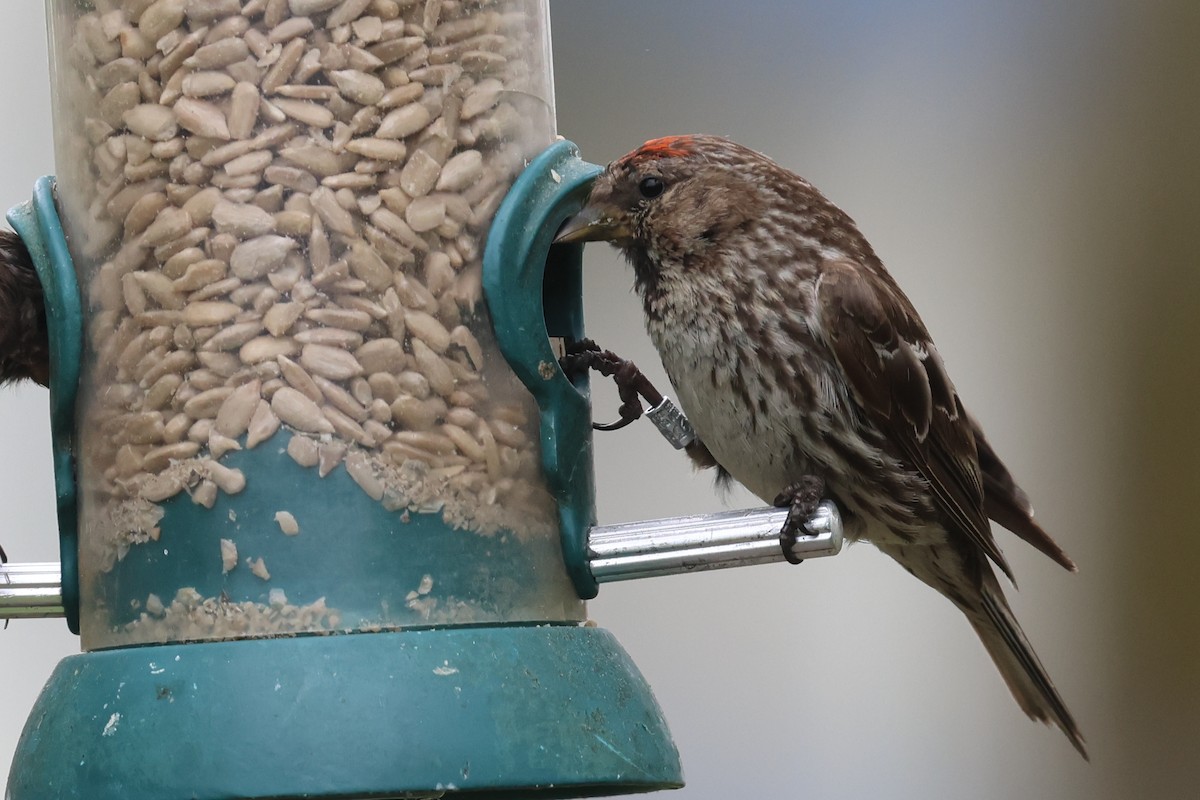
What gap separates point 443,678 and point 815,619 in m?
4.46

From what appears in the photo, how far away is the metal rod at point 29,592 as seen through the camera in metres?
3.78

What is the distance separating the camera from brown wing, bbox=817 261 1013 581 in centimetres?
437

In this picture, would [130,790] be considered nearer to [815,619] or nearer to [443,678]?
[443,678]

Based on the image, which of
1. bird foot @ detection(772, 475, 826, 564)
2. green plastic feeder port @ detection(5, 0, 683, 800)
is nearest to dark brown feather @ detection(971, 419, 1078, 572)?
bird foot @ detection(772, 475, 826, 564)

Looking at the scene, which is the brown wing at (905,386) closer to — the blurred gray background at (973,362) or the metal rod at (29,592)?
the metal rod at (29,592)

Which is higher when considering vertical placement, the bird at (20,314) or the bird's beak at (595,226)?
the bird's beak at (595,226)

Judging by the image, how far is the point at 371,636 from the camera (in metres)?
3.34

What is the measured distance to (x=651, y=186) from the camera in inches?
171

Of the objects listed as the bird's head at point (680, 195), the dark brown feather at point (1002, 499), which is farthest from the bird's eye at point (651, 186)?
the dark brown feather at point (1002, 499)

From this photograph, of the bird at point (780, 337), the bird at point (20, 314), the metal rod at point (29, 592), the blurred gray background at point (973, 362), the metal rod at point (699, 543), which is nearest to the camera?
the metal rod at point (699, 543)

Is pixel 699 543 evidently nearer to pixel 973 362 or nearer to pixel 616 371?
pixel 616 371

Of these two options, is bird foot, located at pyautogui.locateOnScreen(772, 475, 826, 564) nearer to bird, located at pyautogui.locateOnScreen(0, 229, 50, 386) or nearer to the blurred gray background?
bird, located at pyautogui.locateOnScreen(0, 229, 50, 386)

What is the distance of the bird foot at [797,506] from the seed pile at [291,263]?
1.54 feet

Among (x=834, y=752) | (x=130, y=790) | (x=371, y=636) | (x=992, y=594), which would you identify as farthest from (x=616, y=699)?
(x=834, y=752)
